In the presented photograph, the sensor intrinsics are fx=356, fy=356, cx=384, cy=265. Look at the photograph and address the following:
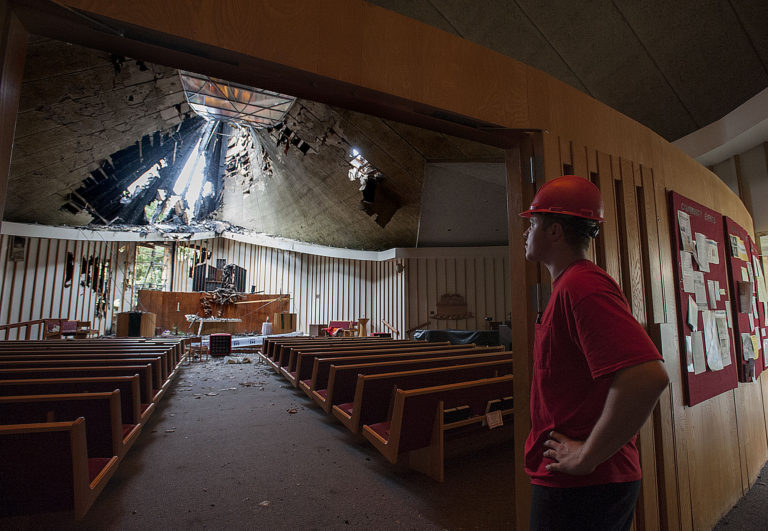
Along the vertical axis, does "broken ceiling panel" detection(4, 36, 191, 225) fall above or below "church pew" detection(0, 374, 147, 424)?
above

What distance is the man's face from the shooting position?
1.10 meters

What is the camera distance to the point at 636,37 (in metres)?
3.78

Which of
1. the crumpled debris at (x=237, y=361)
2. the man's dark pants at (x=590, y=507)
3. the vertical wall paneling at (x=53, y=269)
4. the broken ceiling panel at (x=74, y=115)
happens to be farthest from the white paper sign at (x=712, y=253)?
the vertical wall paneling at (x=53, y=269)

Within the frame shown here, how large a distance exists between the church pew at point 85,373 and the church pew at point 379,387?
5.24 ft

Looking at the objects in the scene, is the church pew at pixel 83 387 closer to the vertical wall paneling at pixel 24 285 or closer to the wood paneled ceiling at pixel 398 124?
the wood paneled ceiling at pixel 398 124

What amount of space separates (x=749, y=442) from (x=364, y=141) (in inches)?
277

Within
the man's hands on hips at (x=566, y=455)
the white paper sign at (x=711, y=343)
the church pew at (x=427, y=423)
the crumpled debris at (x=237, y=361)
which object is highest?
the white paper sign at (x=711, y=343)

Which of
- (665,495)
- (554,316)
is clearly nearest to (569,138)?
(554,316)

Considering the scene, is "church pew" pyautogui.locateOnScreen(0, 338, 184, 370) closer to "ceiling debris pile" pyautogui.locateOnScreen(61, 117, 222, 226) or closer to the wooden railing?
the wooden railing

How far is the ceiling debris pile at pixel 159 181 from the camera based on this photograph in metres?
9.06

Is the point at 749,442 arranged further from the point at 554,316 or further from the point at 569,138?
the point at 554,316

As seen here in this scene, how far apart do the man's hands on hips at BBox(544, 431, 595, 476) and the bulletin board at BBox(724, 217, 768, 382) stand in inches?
106

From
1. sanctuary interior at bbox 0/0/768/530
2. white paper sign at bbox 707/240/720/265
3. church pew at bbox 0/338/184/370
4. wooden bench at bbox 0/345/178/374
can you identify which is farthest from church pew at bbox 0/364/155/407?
white paper sign at bbox 707/240/720/265

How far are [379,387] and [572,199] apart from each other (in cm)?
197
